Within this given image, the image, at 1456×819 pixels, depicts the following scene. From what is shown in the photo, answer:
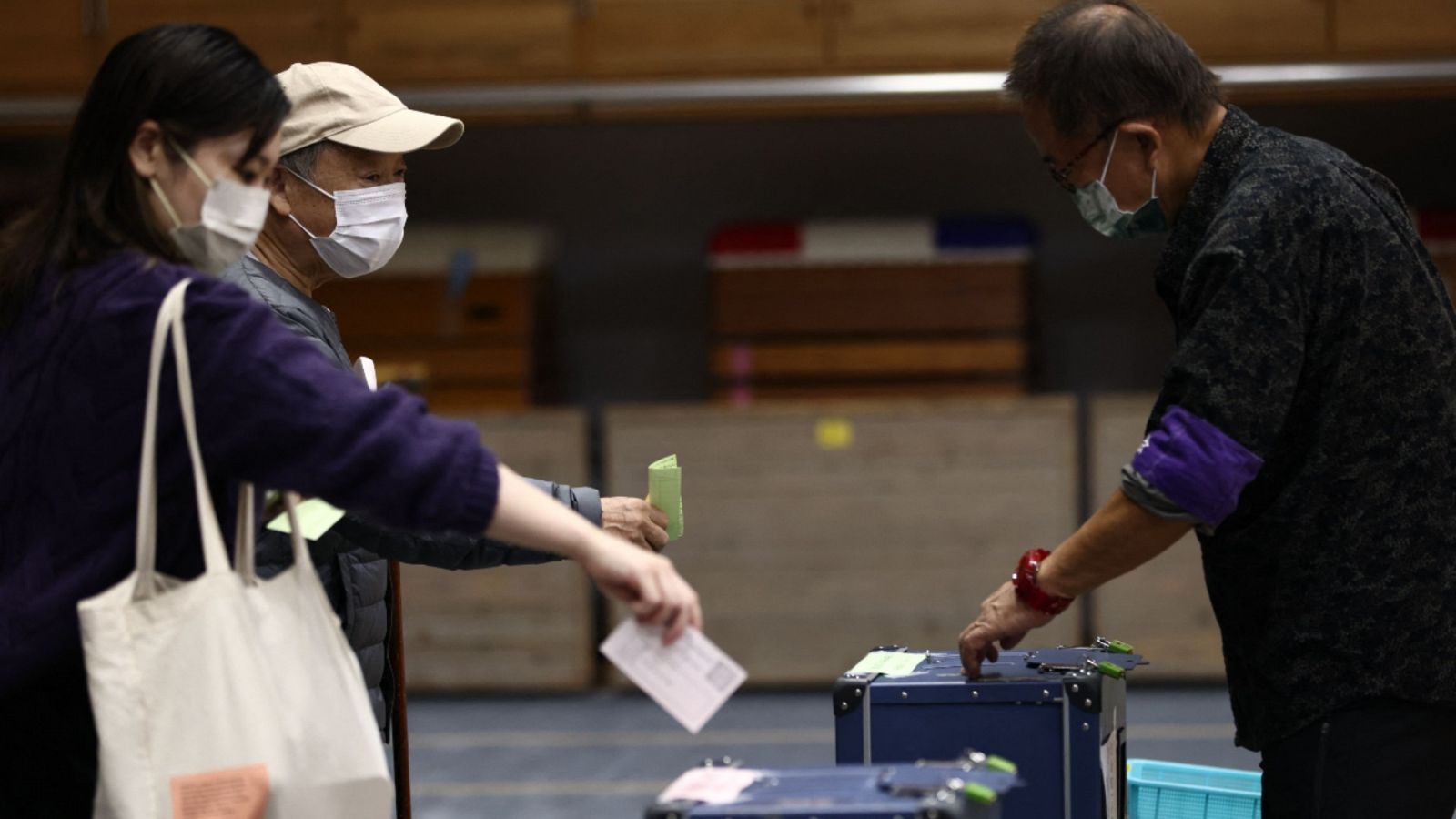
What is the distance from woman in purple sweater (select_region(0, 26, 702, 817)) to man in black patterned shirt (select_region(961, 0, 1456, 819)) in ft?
1.72

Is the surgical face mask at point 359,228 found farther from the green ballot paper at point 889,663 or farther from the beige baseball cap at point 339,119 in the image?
the green ballot paper at point 889,663

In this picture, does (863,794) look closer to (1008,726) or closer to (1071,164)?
(1008,726)

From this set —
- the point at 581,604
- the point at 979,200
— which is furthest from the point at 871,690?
the point at 979,200

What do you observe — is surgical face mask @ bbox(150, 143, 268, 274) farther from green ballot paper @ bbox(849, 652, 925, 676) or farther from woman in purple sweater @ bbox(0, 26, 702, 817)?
green ballot paper @ bbox(849, 652, 925, 676)

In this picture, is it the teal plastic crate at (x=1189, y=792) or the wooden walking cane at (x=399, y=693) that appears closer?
the wooden walking cane at (x=399, y=693)

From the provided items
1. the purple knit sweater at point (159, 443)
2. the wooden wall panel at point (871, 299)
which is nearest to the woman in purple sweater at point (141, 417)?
the purple knit sweater at point (159, 443)

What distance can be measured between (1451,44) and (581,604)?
2.98 meters

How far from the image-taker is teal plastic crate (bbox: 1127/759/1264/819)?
6.67ft

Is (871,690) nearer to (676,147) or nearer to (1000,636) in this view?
(1000,636)

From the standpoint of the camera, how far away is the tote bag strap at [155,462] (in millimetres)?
1136

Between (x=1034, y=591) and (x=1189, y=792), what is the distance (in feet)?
2.05

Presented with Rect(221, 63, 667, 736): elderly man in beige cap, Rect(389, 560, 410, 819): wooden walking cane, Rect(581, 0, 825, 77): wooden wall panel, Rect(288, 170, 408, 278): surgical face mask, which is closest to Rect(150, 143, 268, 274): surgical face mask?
Rect(221, 63, 667, 736): elderly man in beige cap

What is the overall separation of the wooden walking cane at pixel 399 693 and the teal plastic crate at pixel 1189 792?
3.12 feet

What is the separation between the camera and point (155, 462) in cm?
116
